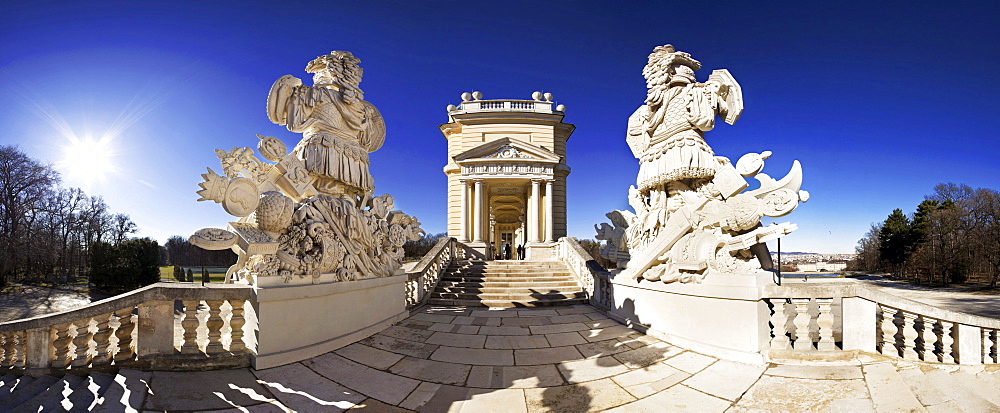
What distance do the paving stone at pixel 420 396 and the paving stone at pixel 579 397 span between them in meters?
0.97

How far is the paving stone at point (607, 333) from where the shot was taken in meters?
5.12

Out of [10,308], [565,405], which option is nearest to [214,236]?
[565,405]

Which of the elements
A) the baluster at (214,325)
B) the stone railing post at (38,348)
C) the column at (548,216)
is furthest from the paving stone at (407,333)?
the column at (548,216)

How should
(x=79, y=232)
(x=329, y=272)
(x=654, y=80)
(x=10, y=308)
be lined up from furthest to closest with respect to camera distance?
(x=79, y=232), (x=10, y=308), (x=654, y=80), (x=329, y=272)

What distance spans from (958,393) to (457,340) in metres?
5.16

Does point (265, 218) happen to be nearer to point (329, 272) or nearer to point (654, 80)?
point (329, 272)

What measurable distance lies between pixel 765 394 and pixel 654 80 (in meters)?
4.97

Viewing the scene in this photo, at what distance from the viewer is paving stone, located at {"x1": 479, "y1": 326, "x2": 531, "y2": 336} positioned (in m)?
5.41

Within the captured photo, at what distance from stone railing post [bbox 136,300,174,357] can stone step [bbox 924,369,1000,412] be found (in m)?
7.27

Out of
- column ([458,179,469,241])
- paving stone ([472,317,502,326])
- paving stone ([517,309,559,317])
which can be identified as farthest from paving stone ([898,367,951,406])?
column ([458,179,469,241])

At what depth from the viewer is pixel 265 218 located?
4039 millimetres

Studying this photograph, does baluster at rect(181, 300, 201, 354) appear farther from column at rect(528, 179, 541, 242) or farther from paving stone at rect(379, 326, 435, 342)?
column at rect(528, 179, 541, 242)

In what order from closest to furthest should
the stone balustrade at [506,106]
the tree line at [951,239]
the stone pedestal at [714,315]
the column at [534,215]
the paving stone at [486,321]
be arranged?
1. the stone pedestal at [714,315]
2. the paving stone at [486,321]
3. the column at [534,215]
4. the stone balustrade at [506,106]
5. the tree line at [951,239]

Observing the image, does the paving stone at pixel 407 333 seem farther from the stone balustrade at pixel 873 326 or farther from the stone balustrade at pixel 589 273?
the stone balustrade at pixel 873 326
